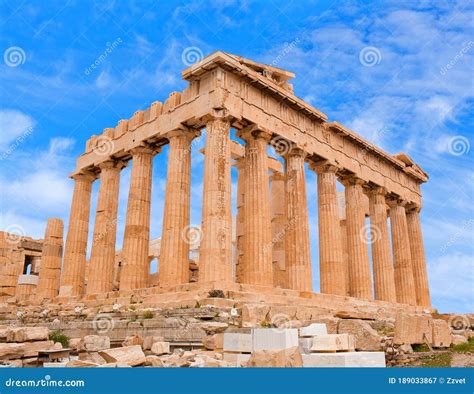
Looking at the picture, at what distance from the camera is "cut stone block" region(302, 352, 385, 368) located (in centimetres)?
802

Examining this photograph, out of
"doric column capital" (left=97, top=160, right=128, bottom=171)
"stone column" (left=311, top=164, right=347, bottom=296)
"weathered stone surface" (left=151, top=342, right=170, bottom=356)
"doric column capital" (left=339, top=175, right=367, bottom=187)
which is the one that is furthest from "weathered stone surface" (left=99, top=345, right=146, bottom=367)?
"doric column capital" (left=339, top=175, right=367, bottom=187)

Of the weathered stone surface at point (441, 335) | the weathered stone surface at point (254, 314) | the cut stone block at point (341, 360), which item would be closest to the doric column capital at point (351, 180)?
the weathered stone surface at point (254, 314)

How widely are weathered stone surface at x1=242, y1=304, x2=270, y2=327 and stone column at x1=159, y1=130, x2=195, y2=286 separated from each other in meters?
6.84

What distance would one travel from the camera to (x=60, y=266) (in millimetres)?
28469

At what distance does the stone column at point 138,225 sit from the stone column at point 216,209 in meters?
4.94

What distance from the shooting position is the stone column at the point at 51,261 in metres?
27.2

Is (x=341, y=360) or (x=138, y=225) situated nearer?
(x=341, y=360)

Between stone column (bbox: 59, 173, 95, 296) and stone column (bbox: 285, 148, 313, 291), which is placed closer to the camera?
stone column (bbox: 285, 148, 313, 291)

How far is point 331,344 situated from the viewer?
345 inches

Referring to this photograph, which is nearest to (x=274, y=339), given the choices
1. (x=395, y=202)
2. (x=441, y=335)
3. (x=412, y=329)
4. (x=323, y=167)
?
(x=412, y=329)

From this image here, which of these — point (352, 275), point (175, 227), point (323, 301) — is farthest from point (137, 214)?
point (352, 275)

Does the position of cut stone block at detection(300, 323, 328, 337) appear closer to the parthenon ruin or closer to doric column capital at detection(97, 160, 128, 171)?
the parthenon ruin

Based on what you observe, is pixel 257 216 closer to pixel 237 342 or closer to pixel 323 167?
pixel 323 167

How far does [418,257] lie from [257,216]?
18558 mm
